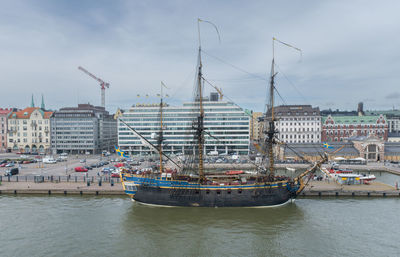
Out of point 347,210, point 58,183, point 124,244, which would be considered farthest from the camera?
point 58,183

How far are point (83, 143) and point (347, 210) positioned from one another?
325ft

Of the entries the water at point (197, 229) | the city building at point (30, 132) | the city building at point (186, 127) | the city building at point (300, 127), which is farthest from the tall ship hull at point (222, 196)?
the city building at point (30, 132)

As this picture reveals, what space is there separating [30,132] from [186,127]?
63742mm

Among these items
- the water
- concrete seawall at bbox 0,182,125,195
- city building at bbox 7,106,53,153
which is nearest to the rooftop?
the water

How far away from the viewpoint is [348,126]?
117375 mm

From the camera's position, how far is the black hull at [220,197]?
38.9m

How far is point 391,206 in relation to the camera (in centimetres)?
3862

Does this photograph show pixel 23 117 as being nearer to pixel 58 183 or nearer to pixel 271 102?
pixel 58 183

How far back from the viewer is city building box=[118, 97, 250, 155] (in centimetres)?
9894

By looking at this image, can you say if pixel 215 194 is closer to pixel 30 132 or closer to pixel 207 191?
pixel 207 191

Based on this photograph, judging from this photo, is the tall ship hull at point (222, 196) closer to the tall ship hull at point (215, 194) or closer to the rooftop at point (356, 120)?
the tall ship hull at point (215, 194)

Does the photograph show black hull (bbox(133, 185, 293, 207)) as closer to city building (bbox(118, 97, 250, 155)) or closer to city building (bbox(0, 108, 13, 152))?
city building (bbox(118, 97, 250, 155))

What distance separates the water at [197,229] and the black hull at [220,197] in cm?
96

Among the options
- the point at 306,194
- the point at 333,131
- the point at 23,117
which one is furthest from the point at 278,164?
the point at 23,117
